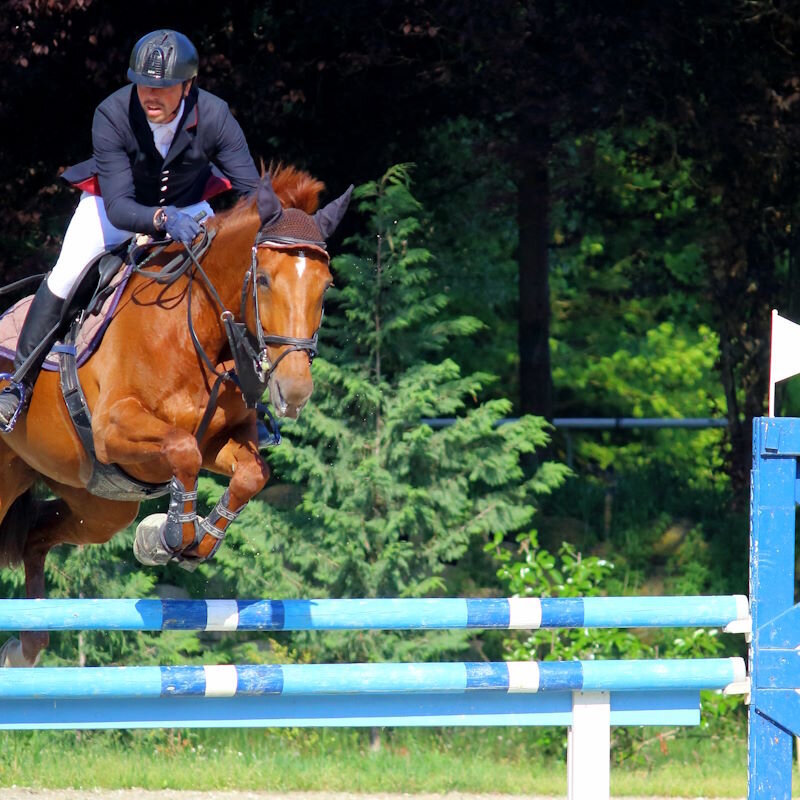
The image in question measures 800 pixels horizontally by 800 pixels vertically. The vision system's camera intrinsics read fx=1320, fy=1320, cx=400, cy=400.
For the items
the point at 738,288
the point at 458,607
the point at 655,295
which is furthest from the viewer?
the point at 655,295

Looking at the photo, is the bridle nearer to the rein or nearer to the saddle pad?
the rein

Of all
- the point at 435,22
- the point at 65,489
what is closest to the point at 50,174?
the point at 435,22

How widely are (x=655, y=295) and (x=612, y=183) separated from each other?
1506 mm

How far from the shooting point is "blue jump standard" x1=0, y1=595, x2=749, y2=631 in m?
4.10

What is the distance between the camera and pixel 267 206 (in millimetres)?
4320

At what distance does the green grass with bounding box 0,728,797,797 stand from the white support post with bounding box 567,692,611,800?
8.21 ft

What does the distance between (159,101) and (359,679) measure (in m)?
2.06

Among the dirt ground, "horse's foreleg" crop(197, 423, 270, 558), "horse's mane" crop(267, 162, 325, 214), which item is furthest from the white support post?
the dirt ground

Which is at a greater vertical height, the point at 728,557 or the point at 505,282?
the point at 505,282

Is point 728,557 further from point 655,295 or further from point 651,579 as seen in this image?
point 655,295

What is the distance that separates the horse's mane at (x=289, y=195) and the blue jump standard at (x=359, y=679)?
1549 millimetres

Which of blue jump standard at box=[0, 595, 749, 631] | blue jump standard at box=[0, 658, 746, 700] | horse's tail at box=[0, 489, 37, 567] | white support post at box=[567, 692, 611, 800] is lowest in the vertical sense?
white support post at box=[567, 692, 611, 800]

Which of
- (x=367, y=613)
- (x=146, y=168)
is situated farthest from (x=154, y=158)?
(x=367, y=613)

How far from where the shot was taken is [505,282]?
11.0 m
